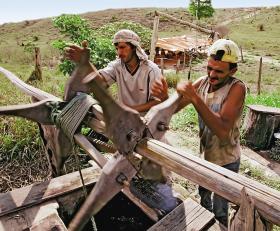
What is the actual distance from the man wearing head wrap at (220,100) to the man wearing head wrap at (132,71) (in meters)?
0.71

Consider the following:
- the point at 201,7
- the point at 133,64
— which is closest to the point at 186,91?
the point at 133,64

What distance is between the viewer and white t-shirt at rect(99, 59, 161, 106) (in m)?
3.25

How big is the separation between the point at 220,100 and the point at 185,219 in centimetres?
96

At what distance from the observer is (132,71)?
3297 mm

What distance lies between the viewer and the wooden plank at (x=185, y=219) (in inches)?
99.0

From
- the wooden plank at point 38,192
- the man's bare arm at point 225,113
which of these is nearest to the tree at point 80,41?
the wooden plank at point 38,192

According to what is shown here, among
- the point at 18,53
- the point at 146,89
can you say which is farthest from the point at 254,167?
the point at 18,53

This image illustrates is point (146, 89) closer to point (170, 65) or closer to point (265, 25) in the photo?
point (170, 65)

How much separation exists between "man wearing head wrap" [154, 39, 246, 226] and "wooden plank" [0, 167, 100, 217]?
1.22 meters

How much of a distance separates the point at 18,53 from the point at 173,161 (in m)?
24.8

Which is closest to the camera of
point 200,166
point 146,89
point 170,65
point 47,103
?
point 200,166

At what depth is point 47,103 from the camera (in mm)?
2461

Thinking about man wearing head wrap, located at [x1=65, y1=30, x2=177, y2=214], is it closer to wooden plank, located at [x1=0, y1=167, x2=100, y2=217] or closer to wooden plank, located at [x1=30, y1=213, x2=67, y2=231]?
wooden plank, located at [x1=0, y1=167, x2=100, y2=217]

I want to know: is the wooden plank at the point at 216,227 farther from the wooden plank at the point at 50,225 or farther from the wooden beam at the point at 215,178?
the wooden beam at the point at 215,178
